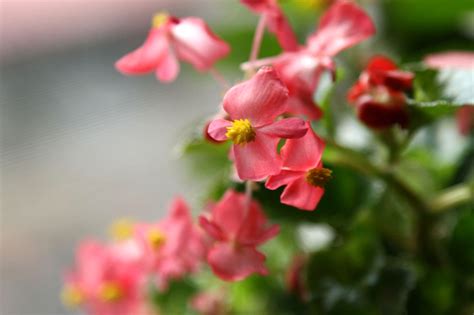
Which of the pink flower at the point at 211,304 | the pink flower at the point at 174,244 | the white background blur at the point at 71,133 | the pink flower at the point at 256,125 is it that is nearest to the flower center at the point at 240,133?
the pink flower at the point at 256,125

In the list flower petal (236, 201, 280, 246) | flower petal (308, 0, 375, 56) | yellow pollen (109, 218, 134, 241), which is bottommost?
yellow pollen (109, 218, 134, 241)

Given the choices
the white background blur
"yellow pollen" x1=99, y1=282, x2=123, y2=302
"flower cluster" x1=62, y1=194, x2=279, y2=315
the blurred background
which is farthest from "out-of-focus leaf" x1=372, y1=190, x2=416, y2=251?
the white background blur

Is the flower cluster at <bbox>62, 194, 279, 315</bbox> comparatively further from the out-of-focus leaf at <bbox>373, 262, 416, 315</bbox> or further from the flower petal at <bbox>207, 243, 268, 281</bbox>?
the out-of-focus leaf at <bbox>373, 262, 416, 315</bbox>

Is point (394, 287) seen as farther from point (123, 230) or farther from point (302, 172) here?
point (123, 230)

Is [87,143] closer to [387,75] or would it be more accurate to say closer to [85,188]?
[85,188]

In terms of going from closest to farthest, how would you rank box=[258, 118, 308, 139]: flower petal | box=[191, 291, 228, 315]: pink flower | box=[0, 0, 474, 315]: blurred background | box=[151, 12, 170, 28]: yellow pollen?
box=[258, 118, 308, 139]: flower petal, box=[151, 12, 170, 28]: yellow pollen, box=[191, 291, 228, 315]: pink flower, box=[0, 0, 474, 315]: blurred background

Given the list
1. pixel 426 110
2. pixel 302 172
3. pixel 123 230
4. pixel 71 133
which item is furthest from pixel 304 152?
pixel 71 133

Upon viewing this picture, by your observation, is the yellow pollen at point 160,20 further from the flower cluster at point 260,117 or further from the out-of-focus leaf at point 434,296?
the out-of-focus leaf at point 434,296
